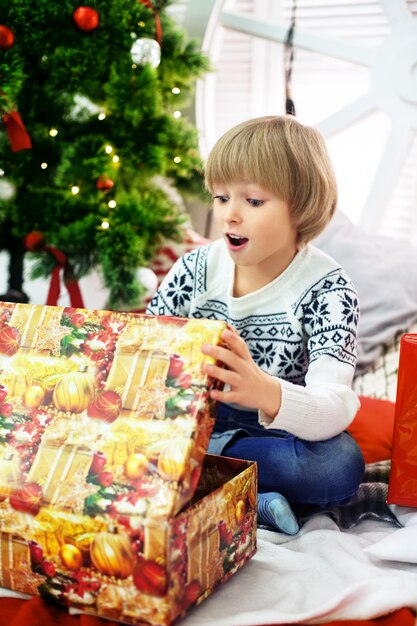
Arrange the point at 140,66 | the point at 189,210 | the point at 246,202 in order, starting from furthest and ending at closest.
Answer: the point at 189,210 → the point at 140,66 → the point at 246,202

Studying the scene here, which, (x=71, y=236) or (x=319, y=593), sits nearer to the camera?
(x=319, y=593)

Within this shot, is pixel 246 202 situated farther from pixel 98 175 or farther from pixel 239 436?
pixel 98 175

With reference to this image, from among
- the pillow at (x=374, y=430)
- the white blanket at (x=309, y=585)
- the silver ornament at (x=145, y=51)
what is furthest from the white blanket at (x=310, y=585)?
the silver ornament at (x=145, y=51)

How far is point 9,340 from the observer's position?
93 cm

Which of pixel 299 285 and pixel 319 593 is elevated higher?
pixel 299 285

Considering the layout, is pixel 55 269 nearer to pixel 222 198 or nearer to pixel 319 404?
pixel 222 198

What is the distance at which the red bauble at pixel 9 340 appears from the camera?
92 cm

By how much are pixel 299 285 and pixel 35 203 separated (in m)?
0.93

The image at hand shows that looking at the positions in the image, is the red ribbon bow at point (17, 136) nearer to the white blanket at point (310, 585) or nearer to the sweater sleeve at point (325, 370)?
the sweater sleeve at point (325, 370)

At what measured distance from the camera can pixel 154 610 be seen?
2.45ft

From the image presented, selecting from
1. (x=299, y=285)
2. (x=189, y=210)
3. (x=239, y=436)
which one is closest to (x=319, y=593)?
(x=239, y=436)

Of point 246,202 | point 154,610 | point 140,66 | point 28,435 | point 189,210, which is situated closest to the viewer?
point 154,610

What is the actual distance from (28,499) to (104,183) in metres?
1.21

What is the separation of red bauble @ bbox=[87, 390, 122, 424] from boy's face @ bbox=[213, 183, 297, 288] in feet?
1.31
